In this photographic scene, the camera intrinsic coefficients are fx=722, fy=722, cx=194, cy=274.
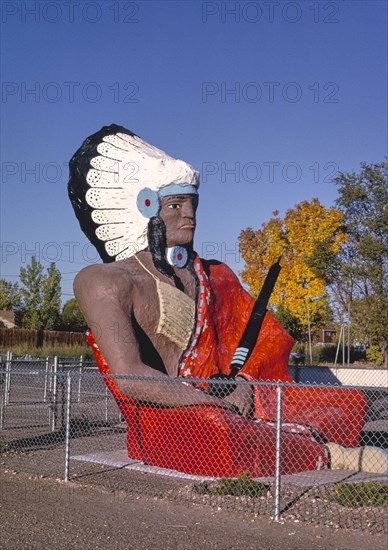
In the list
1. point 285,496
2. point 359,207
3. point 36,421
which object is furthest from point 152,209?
point 359,207

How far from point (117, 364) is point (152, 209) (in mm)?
2253

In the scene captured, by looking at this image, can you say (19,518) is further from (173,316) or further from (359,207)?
(359,207)

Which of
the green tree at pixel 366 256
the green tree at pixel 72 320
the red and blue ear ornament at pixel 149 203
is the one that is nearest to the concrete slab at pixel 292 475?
the red and blue ear ornament at pixel 149 203

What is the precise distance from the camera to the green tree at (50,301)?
45.6 m

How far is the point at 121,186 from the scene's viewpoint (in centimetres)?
926

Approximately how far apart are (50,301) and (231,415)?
39.1 meters

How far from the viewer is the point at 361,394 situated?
927cm

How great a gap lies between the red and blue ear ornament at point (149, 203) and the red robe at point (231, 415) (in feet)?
3.17

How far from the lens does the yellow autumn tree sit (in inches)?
1088

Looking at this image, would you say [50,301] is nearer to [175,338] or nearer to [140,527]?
[175,338]

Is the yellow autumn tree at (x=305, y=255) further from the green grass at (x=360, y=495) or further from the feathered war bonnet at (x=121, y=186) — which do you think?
the green grass at (x=360, y=495)

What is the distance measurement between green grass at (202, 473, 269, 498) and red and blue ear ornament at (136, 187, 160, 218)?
3643mm

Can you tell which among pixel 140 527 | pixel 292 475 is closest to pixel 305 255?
pixel 292 475

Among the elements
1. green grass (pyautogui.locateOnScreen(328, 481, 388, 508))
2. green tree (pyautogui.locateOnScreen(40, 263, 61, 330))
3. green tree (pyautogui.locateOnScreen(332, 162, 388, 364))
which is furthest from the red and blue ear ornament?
green tree (pyautogui.locateOnScreen(40, 263, 61, 330))
